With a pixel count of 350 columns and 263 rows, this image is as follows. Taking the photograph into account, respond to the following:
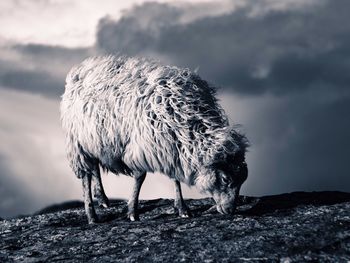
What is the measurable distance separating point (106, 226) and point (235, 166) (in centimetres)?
285

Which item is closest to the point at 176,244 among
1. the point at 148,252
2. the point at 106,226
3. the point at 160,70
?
the point at 148,252

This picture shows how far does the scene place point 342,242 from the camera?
Result: 37.0ft

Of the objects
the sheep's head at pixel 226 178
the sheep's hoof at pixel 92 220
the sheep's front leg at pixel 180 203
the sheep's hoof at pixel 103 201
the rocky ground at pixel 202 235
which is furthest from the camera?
the sheep's hoof at pixel 103 201

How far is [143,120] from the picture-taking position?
13188mm

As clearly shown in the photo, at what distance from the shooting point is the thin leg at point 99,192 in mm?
15469

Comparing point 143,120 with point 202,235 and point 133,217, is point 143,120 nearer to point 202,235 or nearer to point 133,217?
point 133,217

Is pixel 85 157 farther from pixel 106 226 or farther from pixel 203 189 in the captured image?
pixel 203 189

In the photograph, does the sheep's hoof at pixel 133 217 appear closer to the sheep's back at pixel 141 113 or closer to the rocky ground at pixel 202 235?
the rocky ground at pixel 202 235

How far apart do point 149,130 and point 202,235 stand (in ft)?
7.46

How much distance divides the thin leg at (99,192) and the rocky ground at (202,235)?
676 millimetres

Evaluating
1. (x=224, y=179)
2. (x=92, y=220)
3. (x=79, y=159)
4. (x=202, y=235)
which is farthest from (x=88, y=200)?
(x=202, y=235)

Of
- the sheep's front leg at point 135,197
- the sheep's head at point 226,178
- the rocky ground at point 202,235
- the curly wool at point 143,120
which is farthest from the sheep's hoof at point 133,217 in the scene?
the sheep's head at point 226,178

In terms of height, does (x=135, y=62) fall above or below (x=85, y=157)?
above

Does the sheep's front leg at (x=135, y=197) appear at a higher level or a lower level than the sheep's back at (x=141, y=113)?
lower
